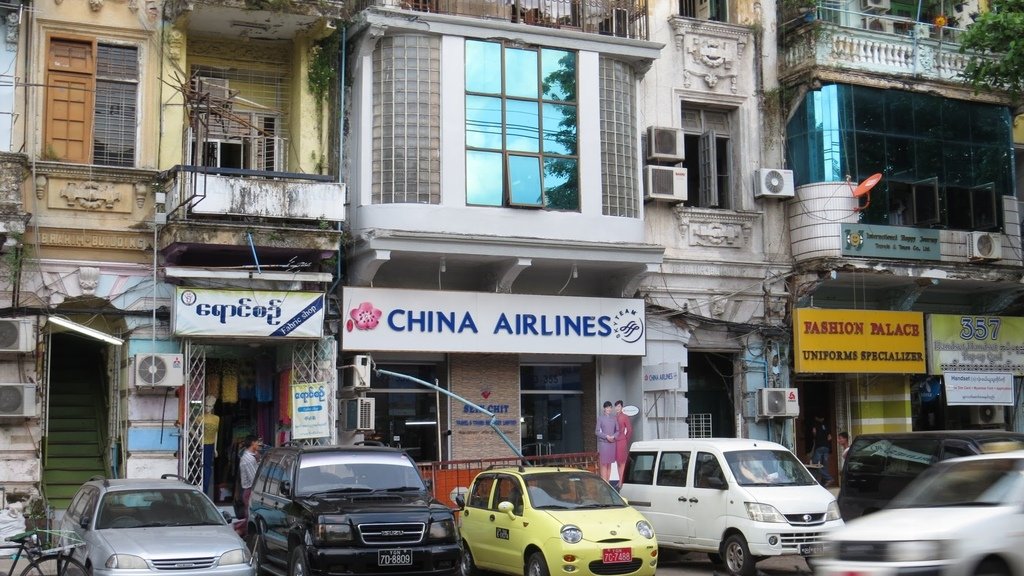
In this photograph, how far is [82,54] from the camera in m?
19.7

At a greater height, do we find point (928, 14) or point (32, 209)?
point (928, 14)

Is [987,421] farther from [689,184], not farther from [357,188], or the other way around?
[357,188]

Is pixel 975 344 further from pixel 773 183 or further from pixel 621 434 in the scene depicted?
pixel 621 434

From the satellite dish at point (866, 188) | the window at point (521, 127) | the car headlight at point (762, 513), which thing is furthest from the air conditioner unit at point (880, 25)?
the car headlight at point (762, 513)

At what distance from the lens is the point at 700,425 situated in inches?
962

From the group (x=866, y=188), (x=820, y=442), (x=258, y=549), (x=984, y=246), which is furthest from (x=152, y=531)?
(x=984, y=246)

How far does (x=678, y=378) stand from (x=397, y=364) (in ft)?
16.9

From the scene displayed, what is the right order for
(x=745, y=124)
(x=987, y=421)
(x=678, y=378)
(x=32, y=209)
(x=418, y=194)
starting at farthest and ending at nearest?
(x=987, y=421), (x=745, y=124), (x=678, y=378), (x=418, y=194), (x=32, y=209)

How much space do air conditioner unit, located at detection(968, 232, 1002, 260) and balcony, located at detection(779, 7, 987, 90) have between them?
312 cm

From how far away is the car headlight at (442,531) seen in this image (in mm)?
13734

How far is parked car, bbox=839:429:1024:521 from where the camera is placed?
16.0 m

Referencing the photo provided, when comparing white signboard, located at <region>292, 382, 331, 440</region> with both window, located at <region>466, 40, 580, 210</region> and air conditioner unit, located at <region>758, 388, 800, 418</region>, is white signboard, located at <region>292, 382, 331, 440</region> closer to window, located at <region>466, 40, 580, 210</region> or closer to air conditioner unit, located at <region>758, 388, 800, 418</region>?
window, located at <region>466, 40, 580, 210</region>

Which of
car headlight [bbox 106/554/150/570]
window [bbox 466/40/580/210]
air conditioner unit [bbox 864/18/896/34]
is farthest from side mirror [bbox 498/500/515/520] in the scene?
air conditioner unit [bbox 864/18/896/34]

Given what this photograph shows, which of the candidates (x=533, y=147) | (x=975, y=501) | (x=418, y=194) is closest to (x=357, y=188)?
(x=418, y=194)
